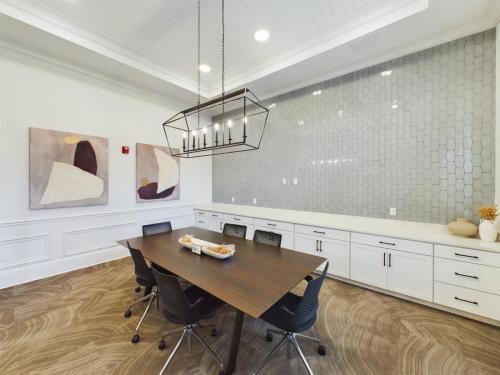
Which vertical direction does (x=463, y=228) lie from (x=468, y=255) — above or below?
above

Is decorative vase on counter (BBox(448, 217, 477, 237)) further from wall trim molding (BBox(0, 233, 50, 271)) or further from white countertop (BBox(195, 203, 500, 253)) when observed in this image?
wall trim molding (BBox(0, 233, 50, 271))

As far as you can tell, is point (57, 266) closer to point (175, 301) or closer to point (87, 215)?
point (87, 215)

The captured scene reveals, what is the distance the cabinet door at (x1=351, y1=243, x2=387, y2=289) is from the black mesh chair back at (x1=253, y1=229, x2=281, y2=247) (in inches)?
44.2

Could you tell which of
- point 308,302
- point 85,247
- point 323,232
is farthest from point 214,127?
point 308,302

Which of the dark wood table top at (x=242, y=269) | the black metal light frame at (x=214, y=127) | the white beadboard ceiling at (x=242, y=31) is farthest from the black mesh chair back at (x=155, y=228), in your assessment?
the white beadboard ceiling at (x=242, y=31)

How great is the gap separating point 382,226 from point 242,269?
2153mm

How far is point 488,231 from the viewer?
7.24ft

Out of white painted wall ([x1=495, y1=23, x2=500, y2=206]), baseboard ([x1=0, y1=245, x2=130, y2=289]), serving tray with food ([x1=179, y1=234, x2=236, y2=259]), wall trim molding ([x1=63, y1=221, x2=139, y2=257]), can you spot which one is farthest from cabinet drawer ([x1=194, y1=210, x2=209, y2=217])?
white painted wall ([x1=495, y1=23, x2=500, y2=206])

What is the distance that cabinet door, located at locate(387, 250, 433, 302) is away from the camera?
2396mm

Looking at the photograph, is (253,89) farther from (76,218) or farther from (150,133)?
(76,218)

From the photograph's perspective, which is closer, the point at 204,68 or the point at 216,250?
the point at 216,250

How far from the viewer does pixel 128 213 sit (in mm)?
4031

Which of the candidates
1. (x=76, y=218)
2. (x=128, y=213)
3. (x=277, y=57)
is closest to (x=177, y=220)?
(x=128, y=213)

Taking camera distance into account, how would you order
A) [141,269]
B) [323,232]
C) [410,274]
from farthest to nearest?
[323,232] → [410,274] → [141,269]
